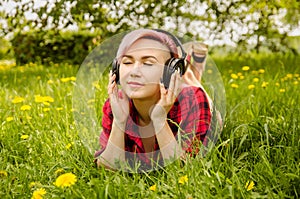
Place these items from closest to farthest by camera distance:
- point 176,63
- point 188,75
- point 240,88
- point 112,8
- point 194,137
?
point 176,63 < point 194,137 < point 188,75 < point 240,88 < point 112,8

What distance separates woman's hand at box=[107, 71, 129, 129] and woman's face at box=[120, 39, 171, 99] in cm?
6

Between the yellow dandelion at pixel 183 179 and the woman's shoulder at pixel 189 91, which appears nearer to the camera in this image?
the yellow dandelion at pixel 183 179

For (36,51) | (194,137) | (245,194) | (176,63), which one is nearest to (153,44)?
(176,63)

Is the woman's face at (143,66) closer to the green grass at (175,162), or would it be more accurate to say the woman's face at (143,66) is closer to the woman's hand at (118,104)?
the woman's hand at (118,104)

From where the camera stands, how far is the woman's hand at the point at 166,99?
1759 millimetres

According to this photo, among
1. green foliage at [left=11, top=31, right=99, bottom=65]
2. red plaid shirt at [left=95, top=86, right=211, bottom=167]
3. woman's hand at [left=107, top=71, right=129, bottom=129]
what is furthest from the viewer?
green foliage at [left=11, top=31, right=99, bottom=65]

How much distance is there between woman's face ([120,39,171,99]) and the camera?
1739mm

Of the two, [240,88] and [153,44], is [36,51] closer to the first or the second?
[240,88]

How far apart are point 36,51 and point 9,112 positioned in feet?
9.48

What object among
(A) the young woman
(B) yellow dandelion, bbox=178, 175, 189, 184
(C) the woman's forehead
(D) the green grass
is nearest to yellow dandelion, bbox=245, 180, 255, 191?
(D) the green grass

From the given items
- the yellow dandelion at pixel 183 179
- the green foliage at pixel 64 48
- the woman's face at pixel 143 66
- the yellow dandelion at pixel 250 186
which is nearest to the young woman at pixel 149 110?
the woman's face at pixel 143 66

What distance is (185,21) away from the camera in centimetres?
535

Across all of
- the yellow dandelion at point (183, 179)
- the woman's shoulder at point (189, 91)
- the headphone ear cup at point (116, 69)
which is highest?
the headphone ear cup at point (116, 69)

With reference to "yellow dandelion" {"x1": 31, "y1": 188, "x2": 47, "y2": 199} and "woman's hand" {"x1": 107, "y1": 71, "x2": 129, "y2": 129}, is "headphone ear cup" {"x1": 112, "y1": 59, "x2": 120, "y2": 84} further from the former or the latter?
"yellow dandelion" {"x1": 31, "y1": 188, "x2": 47, "y2": 199}
